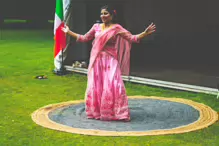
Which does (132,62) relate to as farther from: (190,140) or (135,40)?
(190,140)

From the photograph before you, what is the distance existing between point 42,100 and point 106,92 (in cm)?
189

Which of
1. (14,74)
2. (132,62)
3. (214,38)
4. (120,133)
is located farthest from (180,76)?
(214,38)

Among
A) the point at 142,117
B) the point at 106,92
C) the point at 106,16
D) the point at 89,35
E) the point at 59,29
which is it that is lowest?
the point at 142,117

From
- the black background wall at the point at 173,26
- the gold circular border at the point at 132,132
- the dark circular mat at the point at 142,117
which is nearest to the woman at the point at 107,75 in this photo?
the dark circular mat at the point at 142,117

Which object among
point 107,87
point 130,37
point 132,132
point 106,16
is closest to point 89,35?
point 106,16

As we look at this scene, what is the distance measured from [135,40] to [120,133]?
51.1 inches

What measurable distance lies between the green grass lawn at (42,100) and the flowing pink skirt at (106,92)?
31.7 inches

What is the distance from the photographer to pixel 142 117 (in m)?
6.56

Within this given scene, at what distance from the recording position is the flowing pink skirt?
20.8 ft

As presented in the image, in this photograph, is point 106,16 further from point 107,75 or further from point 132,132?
point 132,132

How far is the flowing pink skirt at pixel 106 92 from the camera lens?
633 centimetres

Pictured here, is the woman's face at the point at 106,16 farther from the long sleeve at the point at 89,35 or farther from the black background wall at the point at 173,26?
the black background wall at the point at 173,26

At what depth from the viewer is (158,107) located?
7.18 meters

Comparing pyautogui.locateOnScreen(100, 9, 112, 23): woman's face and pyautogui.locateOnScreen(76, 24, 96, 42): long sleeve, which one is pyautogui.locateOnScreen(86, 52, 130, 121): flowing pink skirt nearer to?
pyautogui.locateOnScreen(76, 24, 96, 42): long sleeve
